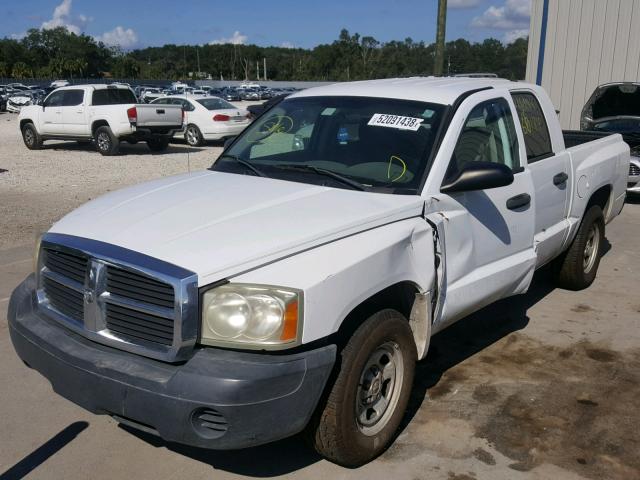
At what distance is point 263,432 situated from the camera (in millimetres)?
Result: 2795

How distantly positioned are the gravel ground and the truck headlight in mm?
4557

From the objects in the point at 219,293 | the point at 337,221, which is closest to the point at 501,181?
the point at 337,221

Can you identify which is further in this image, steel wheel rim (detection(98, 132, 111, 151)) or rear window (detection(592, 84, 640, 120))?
steel wheel rim (detection(98, 132, 111, 151))

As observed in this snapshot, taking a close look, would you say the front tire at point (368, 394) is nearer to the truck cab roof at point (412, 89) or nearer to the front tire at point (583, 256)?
the truck cab roof at point (412, 89)

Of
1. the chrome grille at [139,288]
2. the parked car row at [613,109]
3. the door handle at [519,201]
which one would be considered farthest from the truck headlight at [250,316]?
the parked car row at [613,109]

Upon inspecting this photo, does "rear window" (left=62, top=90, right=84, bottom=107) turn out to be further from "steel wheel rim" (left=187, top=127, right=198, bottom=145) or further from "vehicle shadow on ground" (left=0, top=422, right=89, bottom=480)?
"vehicle shadow on ground" (left=0, top=422, right=89, bottom=480)

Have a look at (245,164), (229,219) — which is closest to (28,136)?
(245,164)

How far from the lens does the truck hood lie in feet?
9.52

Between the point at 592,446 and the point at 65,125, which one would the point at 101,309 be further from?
the point at 65,125

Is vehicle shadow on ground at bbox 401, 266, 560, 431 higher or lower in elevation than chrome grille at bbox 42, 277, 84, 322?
lower

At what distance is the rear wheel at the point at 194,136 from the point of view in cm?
2002

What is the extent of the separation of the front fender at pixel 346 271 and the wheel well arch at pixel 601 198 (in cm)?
313

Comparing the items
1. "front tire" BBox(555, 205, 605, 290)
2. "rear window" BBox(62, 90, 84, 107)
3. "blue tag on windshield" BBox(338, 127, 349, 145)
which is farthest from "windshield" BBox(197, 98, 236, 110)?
"blue tag on windshield" BBox(338, 127, 349, 145)

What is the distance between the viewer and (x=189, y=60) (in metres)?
144
